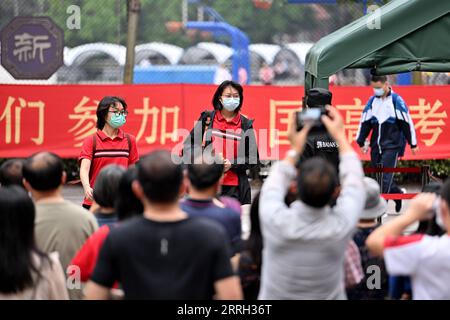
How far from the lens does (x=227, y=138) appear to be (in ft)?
27.1

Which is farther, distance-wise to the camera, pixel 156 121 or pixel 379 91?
pixel 156 121

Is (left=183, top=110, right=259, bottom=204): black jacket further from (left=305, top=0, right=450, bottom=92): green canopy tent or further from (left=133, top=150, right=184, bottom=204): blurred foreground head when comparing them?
(left=133, top=150, right=184, bottom=204): blurred foreground head

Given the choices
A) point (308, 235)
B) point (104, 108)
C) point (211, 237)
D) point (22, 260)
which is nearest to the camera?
point (211, 237)

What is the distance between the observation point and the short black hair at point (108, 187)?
540cm

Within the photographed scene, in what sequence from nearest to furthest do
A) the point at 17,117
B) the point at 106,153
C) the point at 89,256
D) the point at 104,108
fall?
1. the point at 89,256
2. the point at 106,153
3. the point at 104,108
4. the point at 17,117

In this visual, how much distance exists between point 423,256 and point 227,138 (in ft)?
13.9

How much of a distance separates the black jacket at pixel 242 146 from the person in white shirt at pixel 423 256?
3933mm

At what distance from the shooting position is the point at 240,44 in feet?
70.1

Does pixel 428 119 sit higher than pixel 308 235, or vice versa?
pixel 428 119

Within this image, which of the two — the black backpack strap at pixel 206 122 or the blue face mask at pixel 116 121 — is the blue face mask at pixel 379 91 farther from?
the blue face mask at pixel 116 121

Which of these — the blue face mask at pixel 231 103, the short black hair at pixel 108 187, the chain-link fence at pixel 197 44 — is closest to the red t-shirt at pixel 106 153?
the blue face mask at pixel 231 103

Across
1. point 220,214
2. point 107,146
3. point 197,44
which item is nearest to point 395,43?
point 107,146

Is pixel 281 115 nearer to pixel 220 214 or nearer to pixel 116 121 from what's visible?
pixel 116 121
